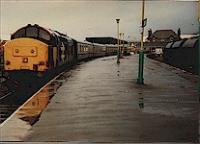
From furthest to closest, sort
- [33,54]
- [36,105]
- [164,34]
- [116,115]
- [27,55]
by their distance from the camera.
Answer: [33,54] < [27,55] < [36,105] < [116,115] < [164,34]

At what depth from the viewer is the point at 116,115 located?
377 inches

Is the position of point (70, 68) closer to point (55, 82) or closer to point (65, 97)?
point (55, 82)

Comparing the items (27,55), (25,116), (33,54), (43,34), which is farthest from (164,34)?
(33,54)

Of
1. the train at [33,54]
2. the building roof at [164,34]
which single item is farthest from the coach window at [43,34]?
the building roof at [164,34]

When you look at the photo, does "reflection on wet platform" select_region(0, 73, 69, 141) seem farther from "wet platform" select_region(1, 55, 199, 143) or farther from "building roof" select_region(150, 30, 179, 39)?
"building roof" select_region(150, 30, 179, 39)

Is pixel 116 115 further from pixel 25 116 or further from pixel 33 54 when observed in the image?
pixel 33 54

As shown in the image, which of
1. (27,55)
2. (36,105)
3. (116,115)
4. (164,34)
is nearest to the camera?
(164,34)

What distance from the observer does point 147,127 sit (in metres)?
8.45

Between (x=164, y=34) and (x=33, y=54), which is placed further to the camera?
(x=33, y=54)

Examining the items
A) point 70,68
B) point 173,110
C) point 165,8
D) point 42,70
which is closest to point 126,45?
point 173,110

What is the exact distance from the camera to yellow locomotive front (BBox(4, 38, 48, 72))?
1342 centimetres

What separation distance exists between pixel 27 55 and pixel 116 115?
579 cm

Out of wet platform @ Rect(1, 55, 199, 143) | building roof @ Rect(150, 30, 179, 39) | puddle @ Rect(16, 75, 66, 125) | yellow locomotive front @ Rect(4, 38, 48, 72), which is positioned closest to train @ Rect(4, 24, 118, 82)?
yellow locomotive front @ Rect(4, 38, 48, 72)

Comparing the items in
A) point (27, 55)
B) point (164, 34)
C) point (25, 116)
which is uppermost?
point (164, 34)
